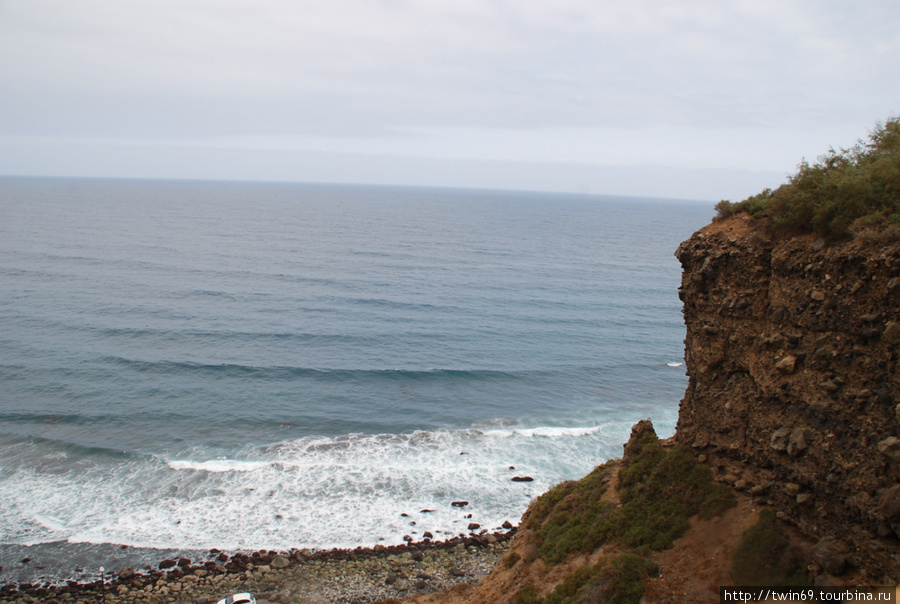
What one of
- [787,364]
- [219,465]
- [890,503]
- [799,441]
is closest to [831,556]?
[890,503]

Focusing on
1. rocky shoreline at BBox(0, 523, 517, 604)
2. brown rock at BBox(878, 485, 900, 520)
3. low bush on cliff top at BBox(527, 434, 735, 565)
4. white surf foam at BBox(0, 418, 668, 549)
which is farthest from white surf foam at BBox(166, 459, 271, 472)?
brown rock at BBox(878, 485, 900, 520)

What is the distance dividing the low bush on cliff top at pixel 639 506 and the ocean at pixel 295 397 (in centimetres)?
1233

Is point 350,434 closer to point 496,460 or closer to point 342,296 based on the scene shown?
point 496,460

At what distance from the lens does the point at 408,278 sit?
320 ft

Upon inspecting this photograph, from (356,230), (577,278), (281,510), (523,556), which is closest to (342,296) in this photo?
(577,278)

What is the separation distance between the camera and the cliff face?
15.5m

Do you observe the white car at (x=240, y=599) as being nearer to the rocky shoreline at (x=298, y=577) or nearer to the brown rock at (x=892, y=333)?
the rocky shoreline at (x=298, y=577)

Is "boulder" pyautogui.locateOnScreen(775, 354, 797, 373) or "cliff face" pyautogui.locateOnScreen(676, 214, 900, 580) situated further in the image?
"boulder" pyautogui.locateOnScreen(775, 354, 797, 373)

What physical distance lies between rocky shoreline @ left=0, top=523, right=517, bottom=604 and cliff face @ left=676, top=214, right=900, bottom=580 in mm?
15658

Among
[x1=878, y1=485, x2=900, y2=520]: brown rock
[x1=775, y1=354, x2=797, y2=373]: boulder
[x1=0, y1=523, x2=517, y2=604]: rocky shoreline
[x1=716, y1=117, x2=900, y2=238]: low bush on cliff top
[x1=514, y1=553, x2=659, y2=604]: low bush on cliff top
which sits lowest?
[x1=0, y1=523, x2=517, y2=604]: rocky shoreline

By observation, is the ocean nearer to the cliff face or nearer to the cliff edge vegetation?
the cliff edge vegetation

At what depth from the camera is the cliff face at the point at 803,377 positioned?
15.5 m

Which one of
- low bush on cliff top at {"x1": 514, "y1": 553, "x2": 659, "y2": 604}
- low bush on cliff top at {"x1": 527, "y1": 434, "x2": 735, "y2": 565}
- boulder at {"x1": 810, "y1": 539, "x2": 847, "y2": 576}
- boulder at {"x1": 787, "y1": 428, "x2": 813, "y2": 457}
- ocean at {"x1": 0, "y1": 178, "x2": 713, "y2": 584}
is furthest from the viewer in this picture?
ocean at {"x1": 0, "y1": 178, "x2": 713, "y2": 584}

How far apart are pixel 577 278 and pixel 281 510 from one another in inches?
2970
